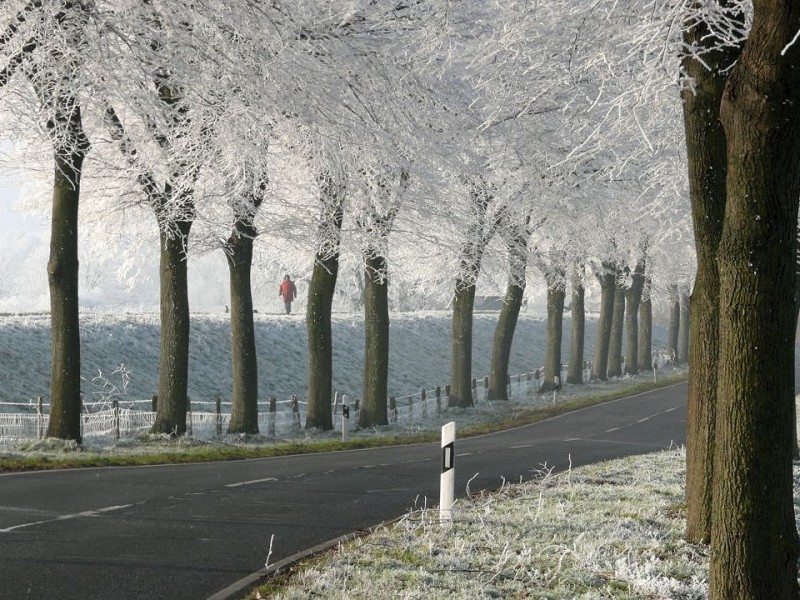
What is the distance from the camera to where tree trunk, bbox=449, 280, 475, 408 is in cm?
2745

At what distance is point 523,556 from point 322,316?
13.6 meters

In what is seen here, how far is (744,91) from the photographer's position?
5.56 meters

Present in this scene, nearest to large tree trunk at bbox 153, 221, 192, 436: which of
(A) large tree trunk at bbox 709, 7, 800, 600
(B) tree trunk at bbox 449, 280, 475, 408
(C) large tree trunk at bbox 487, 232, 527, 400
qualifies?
(B) tree trunk at bbox 449, 280, 475, 408

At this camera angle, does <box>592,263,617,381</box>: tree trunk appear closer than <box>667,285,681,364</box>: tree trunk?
Yes

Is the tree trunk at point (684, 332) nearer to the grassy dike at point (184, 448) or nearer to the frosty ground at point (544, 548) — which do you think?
the grassy dike at point (184, 448)

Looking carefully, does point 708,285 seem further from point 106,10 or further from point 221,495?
point 106,10

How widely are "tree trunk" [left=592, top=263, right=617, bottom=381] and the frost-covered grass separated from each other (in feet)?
95.7

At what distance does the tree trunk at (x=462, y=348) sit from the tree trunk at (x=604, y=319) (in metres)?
12.4

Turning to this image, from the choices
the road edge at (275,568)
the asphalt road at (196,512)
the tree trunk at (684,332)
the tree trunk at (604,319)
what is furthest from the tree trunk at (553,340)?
the road edge at (275,568)

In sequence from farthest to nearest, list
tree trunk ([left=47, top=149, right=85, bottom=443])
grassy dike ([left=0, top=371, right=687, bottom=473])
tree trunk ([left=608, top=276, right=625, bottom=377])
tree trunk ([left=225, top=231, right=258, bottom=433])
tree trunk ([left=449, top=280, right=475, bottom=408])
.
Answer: tree trunk ([left=608, top=276, right=625, bottom=377]) < tree trunk ([left=449, top=280, right=475, bottom=408]) < tree trunk ([left=225, top=231, right=258, bottom=433]) < tree trunk ([left=47, top=149, right=85, bottom=443]) < grassy dike ([left=0, top=371, right=687, bottom=473])

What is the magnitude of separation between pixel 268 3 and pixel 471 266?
578 inches

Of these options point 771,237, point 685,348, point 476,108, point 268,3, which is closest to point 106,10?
point 268,3

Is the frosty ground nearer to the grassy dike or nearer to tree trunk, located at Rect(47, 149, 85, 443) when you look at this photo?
the grassy dike

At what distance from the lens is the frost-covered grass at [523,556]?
6.38 meters
